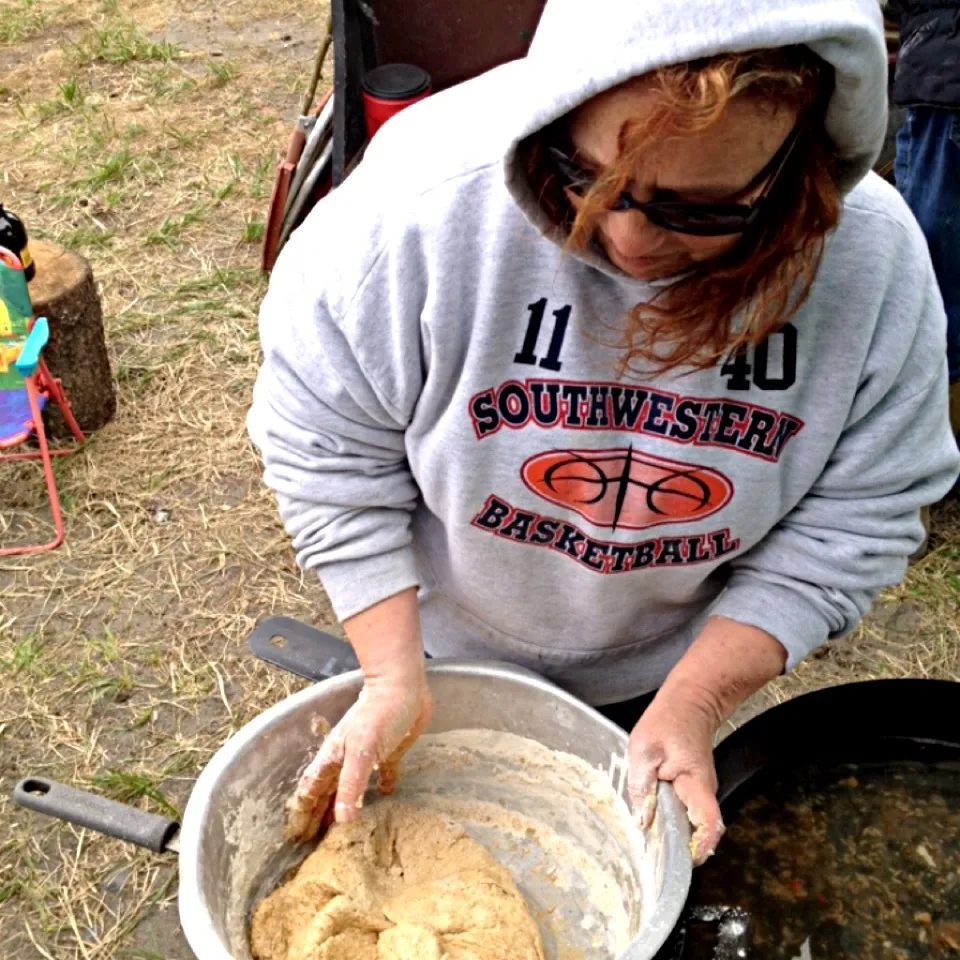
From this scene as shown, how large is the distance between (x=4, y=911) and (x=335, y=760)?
1243 millimetres

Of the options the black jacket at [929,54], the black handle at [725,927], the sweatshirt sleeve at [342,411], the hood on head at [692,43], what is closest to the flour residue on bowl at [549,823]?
the black handle at [725,927]

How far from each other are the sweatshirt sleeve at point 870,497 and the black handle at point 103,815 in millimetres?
746

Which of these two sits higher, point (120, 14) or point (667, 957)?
point (667, 957)

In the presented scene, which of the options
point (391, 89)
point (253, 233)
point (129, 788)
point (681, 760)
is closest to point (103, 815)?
point (681, 760)

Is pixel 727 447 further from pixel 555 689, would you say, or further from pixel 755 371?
pixel 555 689

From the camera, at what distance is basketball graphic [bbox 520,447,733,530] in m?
1.27

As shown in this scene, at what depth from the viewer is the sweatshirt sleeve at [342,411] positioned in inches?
47.2

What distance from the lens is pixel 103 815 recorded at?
140 cm

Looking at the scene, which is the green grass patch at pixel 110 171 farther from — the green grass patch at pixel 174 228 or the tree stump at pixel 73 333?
the tree stump at pixel 73 333

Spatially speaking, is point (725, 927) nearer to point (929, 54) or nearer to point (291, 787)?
point (291, 787)

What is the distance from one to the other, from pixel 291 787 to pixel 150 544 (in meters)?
1.75

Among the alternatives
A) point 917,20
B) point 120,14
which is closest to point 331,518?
point 917,20

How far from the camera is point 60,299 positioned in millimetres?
3096

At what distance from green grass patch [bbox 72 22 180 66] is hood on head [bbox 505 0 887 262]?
500 centimetres
